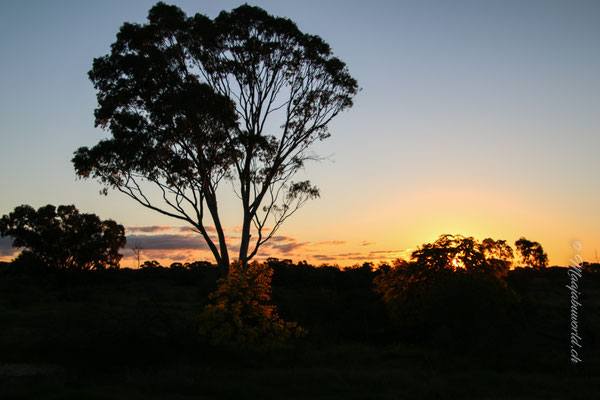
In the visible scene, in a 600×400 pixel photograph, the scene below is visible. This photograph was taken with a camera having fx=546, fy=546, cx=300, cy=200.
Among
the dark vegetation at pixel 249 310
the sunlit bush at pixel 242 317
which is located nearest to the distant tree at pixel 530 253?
the dark vegetation at pixel 249 310

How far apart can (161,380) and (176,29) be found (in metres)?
20.1

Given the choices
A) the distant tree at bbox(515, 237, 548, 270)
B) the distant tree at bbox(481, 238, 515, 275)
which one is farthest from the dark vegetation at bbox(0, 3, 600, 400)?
the distant tree at bbox(515, 237, 548, 270)

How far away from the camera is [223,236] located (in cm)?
2672

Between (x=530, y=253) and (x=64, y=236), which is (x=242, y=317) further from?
(x=530, y=253)

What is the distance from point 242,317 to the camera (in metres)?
17.2

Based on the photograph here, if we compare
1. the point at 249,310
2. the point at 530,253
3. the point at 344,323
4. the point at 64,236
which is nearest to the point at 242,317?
the point at 249,310

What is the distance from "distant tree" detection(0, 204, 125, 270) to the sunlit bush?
2901cm

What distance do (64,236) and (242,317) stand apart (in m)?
30.2

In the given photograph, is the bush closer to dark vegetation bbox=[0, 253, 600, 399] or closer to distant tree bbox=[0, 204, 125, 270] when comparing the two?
dark vegetation bbox=[0, 253, 600, 399]

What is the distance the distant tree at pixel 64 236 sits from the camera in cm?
4144

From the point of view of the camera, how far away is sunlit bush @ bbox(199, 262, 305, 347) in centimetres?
1656

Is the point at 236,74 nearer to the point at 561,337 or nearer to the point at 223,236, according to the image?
the point at 223,236

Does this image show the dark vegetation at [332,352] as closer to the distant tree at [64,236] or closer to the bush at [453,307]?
the bush at [453,307]

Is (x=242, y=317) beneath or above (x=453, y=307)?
beneath
